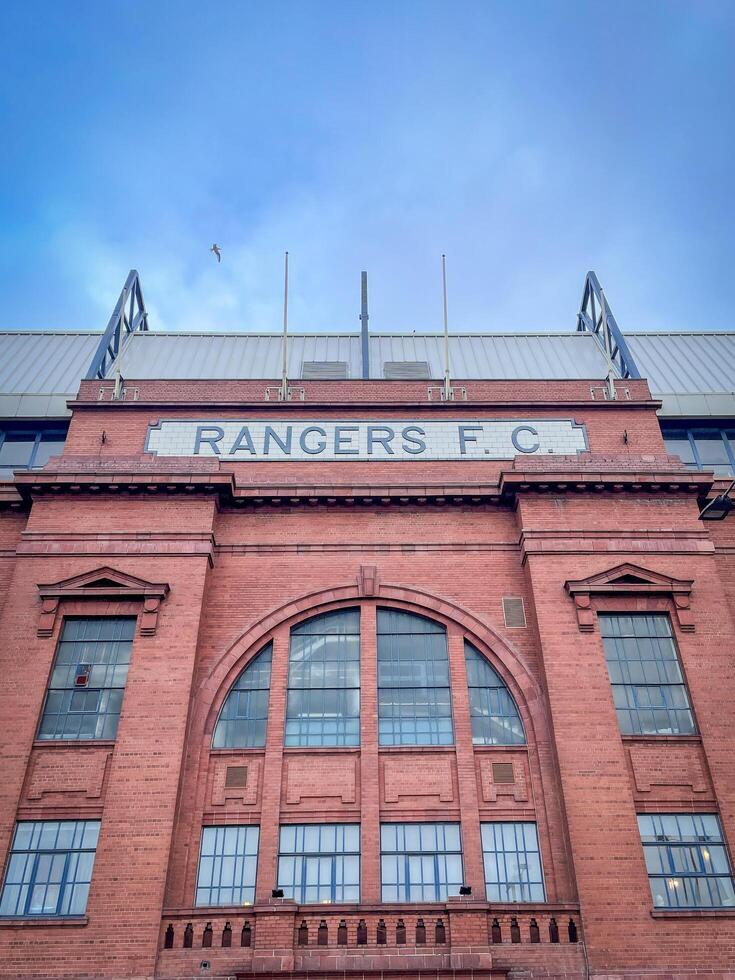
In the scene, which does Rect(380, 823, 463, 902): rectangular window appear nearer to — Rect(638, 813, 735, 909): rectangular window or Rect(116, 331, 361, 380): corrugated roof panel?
Rect(638, 813, 735, 909): rectangular window

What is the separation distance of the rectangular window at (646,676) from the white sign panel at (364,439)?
5.29m

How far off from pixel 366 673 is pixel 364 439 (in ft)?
22.2

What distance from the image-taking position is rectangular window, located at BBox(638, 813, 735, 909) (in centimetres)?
1468

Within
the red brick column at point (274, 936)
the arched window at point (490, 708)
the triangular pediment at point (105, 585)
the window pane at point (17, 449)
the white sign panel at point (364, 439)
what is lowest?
the red brick column at point (274, 936)

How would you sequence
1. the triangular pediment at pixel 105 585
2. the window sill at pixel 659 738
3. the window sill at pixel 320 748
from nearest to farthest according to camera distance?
the window sill at pixel 659 738 → the window sill at pixel 320 748 → the triangular pediment at pixel 105 585

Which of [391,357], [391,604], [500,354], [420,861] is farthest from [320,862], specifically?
[500,354]

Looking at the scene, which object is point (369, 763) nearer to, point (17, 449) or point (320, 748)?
point (320, 748)

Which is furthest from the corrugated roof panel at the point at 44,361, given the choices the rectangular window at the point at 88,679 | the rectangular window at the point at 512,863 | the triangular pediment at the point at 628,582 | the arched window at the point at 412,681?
the rectangular window at the point at 512,863

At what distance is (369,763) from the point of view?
16.4m

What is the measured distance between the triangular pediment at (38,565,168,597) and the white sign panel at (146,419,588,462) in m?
4.40

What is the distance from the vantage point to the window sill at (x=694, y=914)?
1420 cm

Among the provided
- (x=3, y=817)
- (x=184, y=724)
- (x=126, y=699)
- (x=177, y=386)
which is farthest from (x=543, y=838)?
(x=177, y=386)

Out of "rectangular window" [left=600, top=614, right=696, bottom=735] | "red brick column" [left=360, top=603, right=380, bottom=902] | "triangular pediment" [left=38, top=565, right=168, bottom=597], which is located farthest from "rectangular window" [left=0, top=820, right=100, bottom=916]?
"rectangular window" [left=600, top=614, right=696, bottom=735]

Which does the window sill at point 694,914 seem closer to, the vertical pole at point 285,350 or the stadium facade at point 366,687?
the stadium facade at point 366,687
